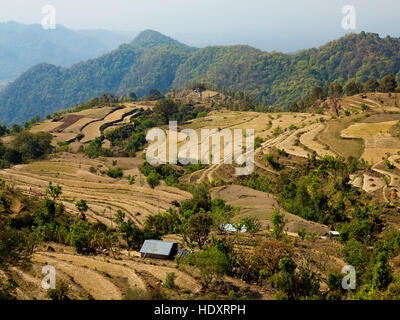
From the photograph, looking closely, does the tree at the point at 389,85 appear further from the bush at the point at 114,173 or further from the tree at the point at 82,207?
the tree at the point at 82,207

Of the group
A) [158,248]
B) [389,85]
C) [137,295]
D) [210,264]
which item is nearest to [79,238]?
[158,248]

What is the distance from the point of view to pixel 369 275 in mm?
21500

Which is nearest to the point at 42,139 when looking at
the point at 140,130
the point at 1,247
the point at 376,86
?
the point at 140,130

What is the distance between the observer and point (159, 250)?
26.3 m

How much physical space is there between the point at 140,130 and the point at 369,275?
3563 inches

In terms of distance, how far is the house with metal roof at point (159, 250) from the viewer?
1026 inches

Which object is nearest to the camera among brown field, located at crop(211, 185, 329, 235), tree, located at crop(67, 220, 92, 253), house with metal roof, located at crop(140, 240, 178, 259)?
house with metal roof, located at crop(140, 240, 178, 259)

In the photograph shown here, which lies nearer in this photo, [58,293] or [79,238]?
[58,293]

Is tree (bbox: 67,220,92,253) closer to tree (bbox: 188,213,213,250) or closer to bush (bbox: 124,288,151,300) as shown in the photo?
tree (bbox: 188,213,213,250)

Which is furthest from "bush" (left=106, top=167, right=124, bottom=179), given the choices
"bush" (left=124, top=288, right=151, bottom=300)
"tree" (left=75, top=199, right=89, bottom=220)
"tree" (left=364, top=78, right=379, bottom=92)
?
"tree" (left=364, top=78, right=379, bottom=92)

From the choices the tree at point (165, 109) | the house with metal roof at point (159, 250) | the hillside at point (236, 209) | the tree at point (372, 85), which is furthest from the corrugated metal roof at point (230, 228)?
the tree at point (372, 85)

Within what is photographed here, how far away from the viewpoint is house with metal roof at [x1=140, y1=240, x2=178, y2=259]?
2606 cm

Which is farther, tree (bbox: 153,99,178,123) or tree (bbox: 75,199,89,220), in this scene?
tree (bbox: 153,99,178,123)

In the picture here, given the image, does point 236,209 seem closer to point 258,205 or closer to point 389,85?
point 258,205
